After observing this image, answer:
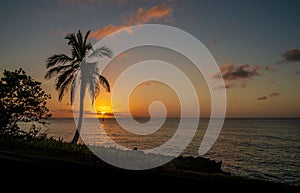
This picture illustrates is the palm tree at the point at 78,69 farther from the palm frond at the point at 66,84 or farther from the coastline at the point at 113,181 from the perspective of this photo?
the coastline at the point at 113,181

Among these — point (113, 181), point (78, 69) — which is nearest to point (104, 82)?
point (78, 69)

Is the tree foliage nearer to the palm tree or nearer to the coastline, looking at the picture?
the palm tree

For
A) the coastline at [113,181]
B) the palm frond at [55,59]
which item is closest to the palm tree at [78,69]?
the palm frond at [55,59]

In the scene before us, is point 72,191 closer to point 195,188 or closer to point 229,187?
point 195,188

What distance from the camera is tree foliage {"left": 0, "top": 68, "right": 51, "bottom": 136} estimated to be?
2031 centimetres

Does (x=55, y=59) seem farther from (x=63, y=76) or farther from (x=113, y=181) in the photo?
(x=113, y=181)

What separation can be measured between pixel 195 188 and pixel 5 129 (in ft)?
59.7

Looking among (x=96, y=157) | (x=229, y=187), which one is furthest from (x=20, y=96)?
(x=229, y=187)

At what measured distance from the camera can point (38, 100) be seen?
70.6ft

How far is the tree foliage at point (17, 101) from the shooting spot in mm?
20312

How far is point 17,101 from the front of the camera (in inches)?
819

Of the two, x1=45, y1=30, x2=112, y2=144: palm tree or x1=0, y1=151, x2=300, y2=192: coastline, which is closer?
x1=0, y1=151, x2=300, y2=192: coastline

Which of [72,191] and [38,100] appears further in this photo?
[38,100]

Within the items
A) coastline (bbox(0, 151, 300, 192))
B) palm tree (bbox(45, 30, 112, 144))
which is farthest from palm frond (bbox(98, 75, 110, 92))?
coastline (bbox(0, 151, 300, 192))
